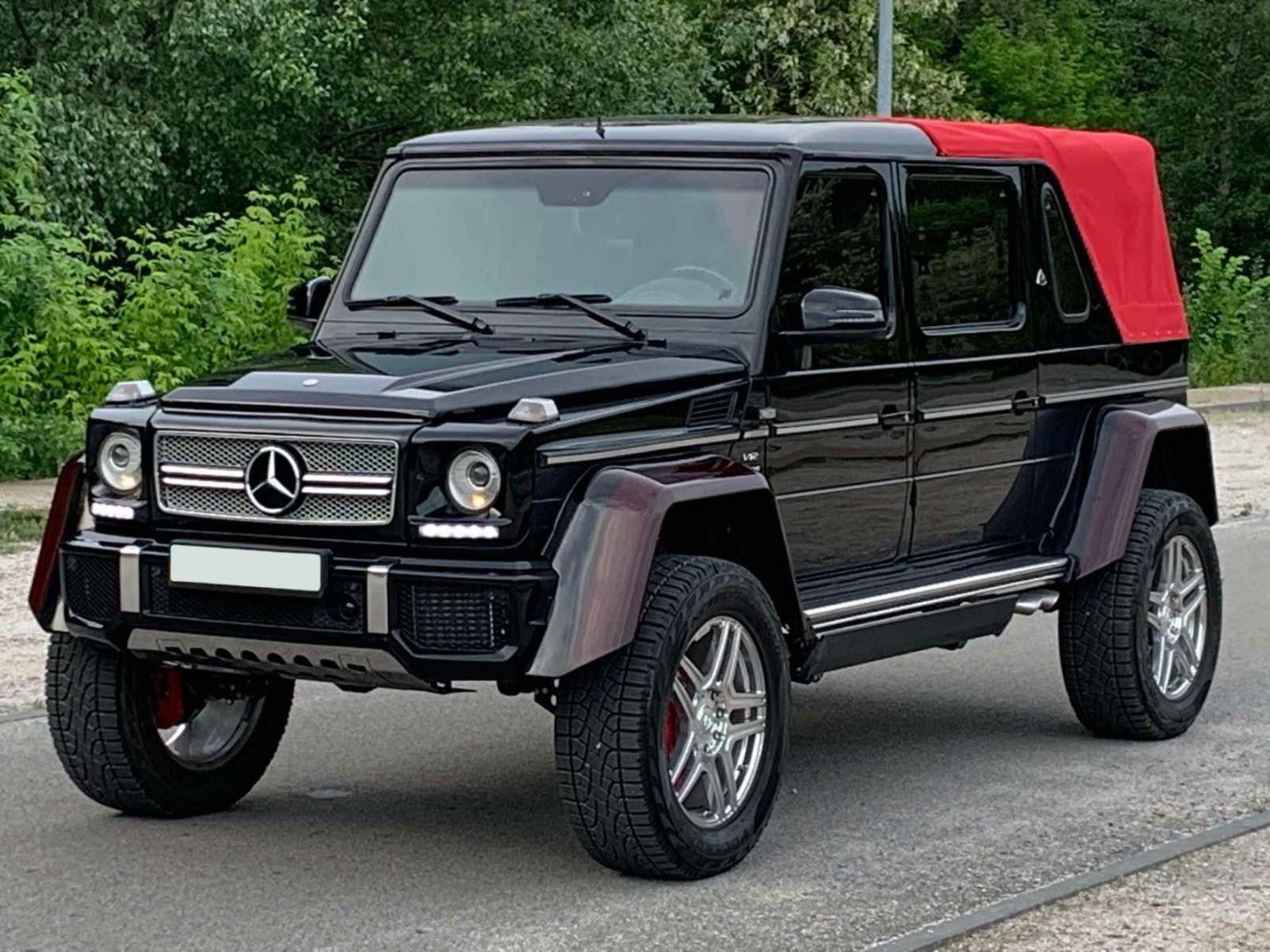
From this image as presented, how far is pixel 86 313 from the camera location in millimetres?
17781

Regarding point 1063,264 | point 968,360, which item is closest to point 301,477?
point 968,360

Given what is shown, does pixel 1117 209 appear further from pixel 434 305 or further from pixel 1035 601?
pixel 434 305

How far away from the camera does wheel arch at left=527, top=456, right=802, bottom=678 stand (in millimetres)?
6406

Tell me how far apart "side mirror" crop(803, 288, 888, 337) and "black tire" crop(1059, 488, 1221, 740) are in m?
1.80

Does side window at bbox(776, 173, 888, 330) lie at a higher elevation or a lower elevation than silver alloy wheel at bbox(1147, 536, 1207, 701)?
higher

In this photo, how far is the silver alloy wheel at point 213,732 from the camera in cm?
759

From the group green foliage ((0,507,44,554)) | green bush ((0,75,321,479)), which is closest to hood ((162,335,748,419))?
green foliage ((0,507,44,554))

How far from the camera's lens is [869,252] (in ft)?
26.6

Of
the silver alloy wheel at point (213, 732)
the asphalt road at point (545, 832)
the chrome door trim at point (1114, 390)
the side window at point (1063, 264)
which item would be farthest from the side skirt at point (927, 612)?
the silver alloy wheel at point (213, 732)

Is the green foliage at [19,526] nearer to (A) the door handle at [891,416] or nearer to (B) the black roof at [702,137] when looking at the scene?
(B) the black roof at [702,137]

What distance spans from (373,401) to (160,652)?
900mm

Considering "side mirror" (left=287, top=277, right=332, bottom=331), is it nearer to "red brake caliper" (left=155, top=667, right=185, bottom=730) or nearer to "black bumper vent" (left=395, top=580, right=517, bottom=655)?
"red brake caliper" (left=155, top=667, right=185, bottom=730)

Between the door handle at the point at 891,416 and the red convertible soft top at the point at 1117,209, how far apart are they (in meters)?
1.12

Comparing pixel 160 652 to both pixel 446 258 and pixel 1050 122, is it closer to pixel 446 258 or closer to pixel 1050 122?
pixel 446 258
